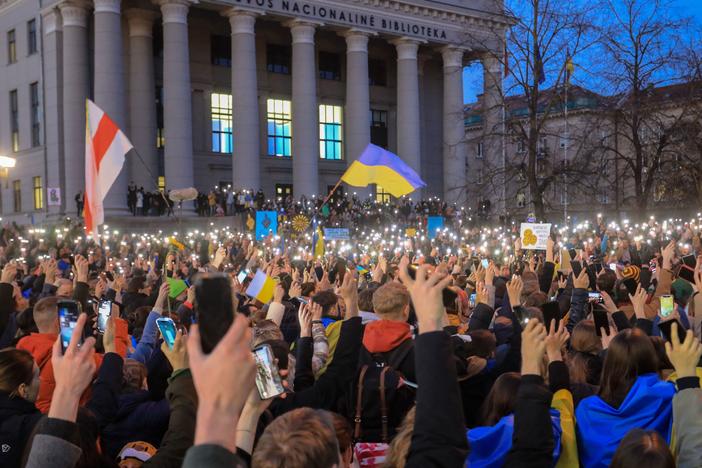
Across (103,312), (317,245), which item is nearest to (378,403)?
(103,312)

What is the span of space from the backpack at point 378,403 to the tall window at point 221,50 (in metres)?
41.9

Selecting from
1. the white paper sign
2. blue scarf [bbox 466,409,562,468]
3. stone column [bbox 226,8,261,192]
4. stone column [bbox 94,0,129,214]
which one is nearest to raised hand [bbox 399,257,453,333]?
blue scarf [bbox 466,409,562,468]

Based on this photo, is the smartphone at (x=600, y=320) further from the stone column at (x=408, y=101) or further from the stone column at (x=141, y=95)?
the stone column at (x=408, y=101)

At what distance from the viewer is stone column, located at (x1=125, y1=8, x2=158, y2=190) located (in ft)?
127

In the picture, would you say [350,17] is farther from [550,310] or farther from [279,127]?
[550,310]

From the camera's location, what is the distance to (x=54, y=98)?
38.5 metres

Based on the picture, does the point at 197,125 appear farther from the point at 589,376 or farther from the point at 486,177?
the point at 589,376

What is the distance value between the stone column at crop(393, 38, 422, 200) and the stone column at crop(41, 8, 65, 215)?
1888 centimetres

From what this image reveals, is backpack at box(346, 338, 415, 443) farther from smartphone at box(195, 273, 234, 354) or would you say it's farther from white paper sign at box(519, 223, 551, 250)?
white paper sign at box(519, 223, 551, 250)

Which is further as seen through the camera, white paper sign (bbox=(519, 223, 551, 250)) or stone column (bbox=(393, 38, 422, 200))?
stone column (bbox=(393, 38, 422, 200))

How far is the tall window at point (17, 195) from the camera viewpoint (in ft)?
141

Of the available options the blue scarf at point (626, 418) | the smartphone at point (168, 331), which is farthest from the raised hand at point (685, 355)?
the smartphone at point (168, 331)

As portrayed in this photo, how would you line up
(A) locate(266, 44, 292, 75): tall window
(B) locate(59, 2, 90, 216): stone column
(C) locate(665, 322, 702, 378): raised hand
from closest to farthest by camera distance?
1. (C) locate(665, 322, 702, 378): raised hand
2. (B) locate(59, 2, 90, 216): stone column
3. (A) locate(266, 44, 292, 75): tall window

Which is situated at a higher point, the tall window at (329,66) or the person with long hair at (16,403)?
Result: the tall window at (329,66)
